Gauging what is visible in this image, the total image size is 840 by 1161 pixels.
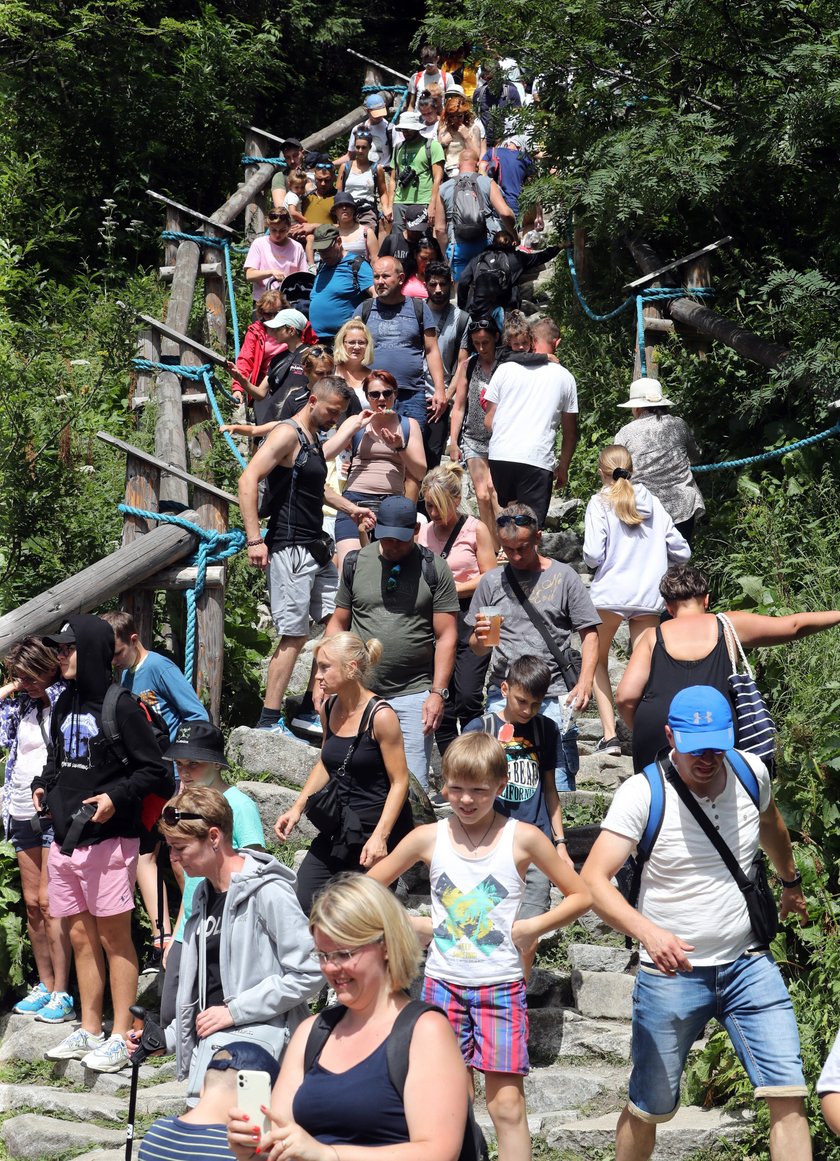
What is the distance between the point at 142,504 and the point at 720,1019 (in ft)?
13.4

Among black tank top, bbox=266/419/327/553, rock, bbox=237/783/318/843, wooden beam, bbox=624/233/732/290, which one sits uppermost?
wooden beam, bbox=624/233/732/290

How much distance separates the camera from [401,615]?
683cm

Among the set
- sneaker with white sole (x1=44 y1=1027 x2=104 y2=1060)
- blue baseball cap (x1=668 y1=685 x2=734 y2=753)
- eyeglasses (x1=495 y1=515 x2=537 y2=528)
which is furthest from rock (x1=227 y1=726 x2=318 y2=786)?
blue baseball cap (x1=668 y1=685 x2=734 y2=753)

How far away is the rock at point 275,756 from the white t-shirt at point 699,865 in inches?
128

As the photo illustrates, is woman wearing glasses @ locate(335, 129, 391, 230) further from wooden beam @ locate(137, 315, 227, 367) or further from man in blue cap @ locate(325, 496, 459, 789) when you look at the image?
man in blue cap @ locate(325, 496, 459, 789)

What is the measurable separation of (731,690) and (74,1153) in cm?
314

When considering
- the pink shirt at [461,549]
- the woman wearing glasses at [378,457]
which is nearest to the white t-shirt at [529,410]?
the woman wearing glasses at [378,457]

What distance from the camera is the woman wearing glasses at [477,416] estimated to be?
9.47m

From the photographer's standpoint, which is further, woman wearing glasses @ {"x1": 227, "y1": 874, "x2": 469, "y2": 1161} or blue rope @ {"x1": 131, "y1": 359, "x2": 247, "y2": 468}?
blue rope @ {"x1": 131, "y1": 359, "x2": 247, "y2": 468}

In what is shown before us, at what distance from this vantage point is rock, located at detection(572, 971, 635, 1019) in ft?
20.5

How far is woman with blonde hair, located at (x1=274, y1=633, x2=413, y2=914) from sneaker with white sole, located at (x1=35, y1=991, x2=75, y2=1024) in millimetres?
1409

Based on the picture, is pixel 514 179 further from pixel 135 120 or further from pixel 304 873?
pixel 304 873

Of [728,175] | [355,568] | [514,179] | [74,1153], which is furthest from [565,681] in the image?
[514,179]

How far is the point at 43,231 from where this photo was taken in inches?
591
